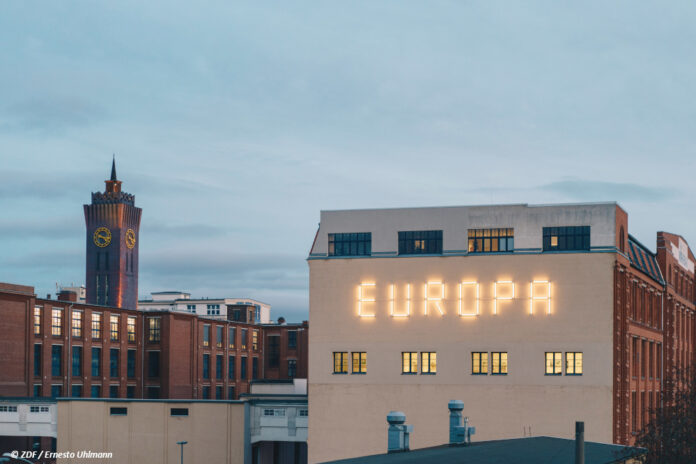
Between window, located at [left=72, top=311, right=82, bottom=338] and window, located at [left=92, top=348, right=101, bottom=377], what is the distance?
11.9ft

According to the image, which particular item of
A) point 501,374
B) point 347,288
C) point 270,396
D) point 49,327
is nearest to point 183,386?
point 49,327

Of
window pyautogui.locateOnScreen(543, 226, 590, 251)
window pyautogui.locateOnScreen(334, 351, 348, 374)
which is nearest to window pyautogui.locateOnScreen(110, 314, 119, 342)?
window pyautogui.locateOnScreen(334, 351, 348, 374)

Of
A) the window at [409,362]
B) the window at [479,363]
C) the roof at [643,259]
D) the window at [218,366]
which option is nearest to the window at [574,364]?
the window at [479,363]

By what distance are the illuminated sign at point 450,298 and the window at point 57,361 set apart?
2001 inches

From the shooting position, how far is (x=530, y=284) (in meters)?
69.2

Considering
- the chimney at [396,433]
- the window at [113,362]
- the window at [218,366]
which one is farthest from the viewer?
the window at [218,366]

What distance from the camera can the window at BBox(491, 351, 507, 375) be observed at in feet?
227

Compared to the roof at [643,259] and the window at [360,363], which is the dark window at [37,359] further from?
the roof at [643,259]

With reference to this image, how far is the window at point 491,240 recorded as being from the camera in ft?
230

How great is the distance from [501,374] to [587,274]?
10122mm

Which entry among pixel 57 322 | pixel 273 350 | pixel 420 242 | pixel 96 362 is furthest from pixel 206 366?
pixel 420 242

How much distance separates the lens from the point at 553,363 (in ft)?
224

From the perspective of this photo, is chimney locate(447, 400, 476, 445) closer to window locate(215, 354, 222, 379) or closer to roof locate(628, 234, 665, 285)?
roof locate(628, 234, 665, 285)

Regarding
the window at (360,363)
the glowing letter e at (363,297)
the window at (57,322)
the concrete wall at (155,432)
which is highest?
the glowing letter e at (363,297)
